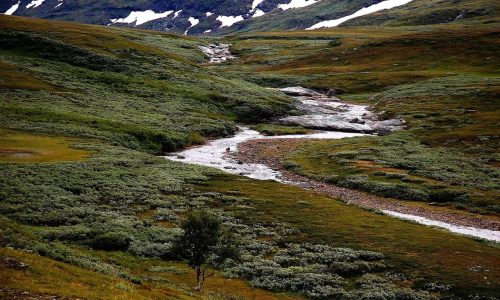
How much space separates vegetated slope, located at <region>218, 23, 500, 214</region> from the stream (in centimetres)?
536

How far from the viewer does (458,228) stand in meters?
48.8

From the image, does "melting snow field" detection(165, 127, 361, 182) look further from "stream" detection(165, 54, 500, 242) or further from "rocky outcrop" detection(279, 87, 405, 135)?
"rocky outcrop" detection(279, 87, 405, 135)

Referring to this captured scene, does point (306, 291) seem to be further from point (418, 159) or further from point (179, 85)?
point (179, 85)

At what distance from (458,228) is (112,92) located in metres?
79.8

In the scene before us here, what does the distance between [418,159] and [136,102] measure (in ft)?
193

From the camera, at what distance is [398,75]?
148250 mm

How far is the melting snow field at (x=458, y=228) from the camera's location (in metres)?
46.0

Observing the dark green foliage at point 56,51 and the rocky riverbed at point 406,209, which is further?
the dark green foliage at point 56,51

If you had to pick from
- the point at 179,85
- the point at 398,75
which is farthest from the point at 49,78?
the point at 398,75

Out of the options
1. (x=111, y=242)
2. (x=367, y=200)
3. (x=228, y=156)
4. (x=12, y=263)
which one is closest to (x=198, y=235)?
(x=111, y=242)

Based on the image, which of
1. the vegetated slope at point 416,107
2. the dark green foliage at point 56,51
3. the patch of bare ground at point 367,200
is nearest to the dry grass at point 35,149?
the patch of bare ground at point 367,200

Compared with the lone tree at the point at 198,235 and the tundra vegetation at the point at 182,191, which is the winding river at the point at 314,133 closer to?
the tundra vegetation at the point at 182,191

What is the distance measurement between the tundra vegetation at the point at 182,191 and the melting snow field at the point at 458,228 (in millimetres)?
3353

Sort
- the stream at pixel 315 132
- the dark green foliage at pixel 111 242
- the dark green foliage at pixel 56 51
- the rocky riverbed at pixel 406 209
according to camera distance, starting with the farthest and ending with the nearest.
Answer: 1. the dark green foliage at pixel 56 51
2. the stream at pixel 315 132
3. the rocky riverbed at pixel 406 209
4. the dark green foliage at pixel 111 242
